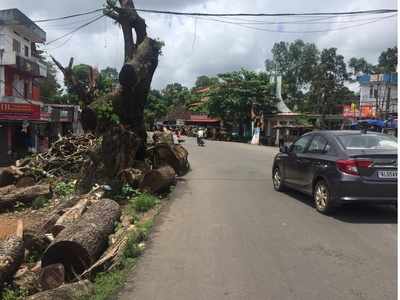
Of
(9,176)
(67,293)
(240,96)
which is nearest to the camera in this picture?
(67,293)

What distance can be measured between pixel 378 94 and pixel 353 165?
148ft

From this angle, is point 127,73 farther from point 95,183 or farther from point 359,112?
point 359,112

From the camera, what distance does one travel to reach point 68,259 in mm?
6055

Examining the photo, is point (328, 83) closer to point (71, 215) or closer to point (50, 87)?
point (50, 87)

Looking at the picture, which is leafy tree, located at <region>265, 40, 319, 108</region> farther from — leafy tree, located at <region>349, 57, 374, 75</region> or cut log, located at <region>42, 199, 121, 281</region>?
cut log, located at <region>42, 199, 121, 281</region>

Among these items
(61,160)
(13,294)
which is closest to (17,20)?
(61,160)

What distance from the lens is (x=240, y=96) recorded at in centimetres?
5206

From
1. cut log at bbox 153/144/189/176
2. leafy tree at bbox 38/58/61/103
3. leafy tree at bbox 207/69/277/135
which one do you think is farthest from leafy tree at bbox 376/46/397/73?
cut log at bbox 153/144/189/176

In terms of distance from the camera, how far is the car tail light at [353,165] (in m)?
8.03

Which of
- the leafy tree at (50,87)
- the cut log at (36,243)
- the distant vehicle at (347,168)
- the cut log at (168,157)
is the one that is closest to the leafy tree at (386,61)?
the leafy tree at (50,87)

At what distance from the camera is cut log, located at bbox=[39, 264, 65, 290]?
17.7ft

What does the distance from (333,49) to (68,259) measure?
6567cm

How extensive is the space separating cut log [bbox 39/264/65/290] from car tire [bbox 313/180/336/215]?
16.2ft

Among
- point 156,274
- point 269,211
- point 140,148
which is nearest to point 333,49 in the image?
point 140,148
